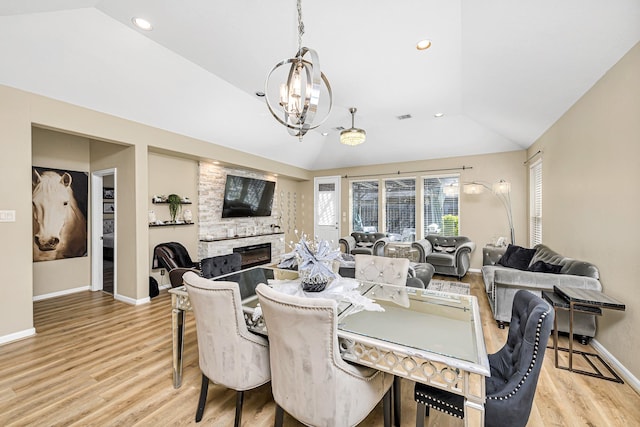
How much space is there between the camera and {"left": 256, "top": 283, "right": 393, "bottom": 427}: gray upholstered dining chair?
1.22 meters

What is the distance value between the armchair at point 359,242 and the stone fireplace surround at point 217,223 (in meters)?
1.98

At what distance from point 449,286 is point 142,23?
5597mm

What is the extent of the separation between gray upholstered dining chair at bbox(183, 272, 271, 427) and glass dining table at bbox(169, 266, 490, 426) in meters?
0.14

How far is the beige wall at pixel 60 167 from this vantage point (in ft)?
13.5

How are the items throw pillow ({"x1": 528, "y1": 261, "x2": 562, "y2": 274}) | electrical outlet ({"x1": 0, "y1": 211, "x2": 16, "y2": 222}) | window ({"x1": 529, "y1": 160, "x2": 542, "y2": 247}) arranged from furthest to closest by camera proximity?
window ({"x1": 529, "y1": 160, "x2": 542, "y2": 247}), throw pillow ({"x1": 528, "y1": 261, "x2": 562, "y2": 274}), electrical outlet ({"x1": 0, "y1": 211, "x2": 16, "y2": 222})

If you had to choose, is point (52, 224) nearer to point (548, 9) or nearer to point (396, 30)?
point (396, 30)

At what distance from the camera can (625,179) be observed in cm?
229

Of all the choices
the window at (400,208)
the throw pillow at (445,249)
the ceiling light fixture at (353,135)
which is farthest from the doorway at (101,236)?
the throw pillow at (445,249)

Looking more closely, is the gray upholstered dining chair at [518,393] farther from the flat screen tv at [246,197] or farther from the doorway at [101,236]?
the flat screen tv at [246,197]

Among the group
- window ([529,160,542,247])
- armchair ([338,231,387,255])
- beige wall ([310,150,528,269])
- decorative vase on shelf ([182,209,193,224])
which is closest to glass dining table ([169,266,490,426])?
decorative vase on shelf ([182,209,193,224])

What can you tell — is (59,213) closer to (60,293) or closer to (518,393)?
(60,293)

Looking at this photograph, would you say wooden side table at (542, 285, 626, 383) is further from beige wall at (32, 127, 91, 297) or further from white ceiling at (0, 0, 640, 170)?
beige wall at (32, 127, 91, 297)

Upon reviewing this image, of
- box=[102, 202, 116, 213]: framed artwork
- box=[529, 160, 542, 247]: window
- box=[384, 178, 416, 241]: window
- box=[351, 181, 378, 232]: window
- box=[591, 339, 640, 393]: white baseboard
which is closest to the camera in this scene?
box=[591, 339, 640, 393]: white baseboard

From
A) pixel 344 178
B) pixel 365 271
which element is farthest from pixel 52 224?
pixel 344 178
